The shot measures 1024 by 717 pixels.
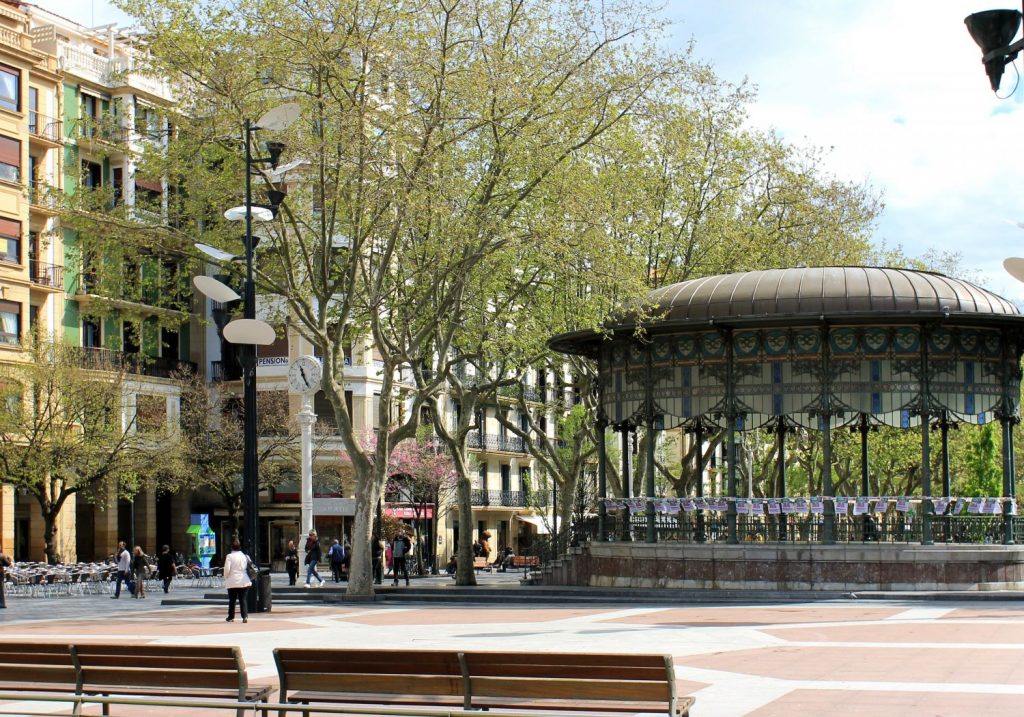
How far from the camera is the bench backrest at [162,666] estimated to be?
37.4 feet

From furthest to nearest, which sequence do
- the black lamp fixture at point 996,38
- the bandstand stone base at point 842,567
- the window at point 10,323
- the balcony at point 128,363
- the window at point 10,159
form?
the balcony at point 128,363
the window at point 10,159
the window at point 10,323
the bandstand stone base at point 842,567
the black lamp fixture at point 996,38

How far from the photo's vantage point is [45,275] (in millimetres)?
54031

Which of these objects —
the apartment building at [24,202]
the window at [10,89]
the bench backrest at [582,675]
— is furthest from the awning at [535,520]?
the bench backrest at [582,675]

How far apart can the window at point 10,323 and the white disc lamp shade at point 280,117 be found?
89.6ft

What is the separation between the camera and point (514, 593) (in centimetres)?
3080

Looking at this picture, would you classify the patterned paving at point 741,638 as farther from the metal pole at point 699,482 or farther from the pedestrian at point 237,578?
the metal pole at point 699,482

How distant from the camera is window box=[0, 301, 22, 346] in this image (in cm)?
5103

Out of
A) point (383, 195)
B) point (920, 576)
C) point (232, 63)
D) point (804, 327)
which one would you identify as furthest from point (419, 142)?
point (920, 576)

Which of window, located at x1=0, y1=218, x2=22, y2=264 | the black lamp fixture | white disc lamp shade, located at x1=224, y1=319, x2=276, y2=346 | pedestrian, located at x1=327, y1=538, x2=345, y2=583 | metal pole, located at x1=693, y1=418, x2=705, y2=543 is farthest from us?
window, located at x1=0, y1=218, x2=22, y2=264

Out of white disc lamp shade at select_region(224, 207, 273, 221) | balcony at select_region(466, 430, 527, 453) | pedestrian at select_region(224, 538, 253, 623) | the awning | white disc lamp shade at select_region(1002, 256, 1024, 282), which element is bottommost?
the awning

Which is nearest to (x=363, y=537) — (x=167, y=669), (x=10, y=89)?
(x=167, y=669)

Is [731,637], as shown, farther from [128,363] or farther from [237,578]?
[128,363]

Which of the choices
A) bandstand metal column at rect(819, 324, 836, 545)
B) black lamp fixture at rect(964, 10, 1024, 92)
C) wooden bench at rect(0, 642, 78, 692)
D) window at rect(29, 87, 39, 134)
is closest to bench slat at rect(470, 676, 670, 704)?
wooden bench at rect(0, 642, 78, 692)

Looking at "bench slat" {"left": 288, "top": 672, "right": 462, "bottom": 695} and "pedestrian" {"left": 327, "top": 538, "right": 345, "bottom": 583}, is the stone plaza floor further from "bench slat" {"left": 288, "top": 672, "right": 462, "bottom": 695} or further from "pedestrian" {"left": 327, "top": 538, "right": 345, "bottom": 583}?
"pedestrian" {"left": 327, "top": 538, "right": 345, "bottom": 583}
